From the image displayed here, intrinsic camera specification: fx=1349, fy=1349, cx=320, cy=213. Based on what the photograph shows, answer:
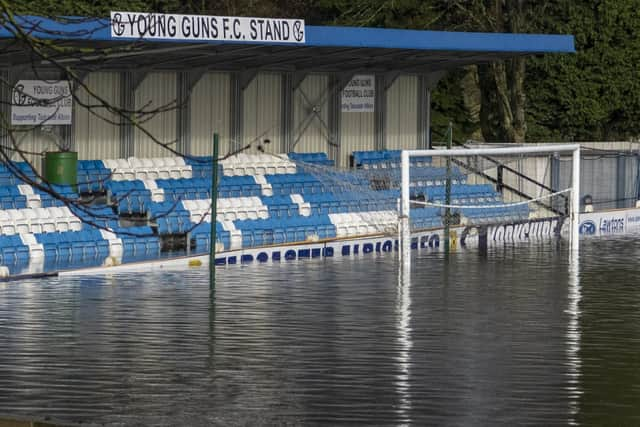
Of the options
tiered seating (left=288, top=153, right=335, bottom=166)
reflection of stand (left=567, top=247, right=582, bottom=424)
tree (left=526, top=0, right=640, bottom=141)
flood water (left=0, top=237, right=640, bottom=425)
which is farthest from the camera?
tree (left=526, top=0, right=640, bottom=141)

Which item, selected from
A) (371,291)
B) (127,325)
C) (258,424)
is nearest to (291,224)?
(371,291)

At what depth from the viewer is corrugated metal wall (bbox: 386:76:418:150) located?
117 feet

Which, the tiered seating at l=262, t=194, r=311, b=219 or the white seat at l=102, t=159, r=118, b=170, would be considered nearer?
the white seat at l=102, t=159, r=118, b=170

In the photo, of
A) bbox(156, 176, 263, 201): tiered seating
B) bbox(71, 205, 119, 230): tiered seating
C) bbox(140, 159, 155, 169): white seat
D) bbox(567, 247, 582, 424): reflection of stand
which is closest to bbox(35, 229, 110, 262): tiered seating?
bbox(71, 205, 119, 230): tiered seating

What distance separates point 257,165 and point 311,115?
116 inches

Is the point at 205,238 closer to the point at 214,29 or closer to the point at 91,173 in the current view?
the point at 91,173

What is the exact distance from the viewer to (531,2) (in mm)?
47594

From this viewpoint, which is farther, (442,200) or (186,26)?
(442,200)

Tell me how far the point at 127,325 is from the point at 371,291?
17.4 ft

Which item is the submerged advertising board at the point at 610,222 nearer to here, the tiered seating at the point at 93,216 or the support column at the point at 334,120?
the support column at the point at 334,120

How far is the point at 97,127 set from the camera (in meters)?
29.1

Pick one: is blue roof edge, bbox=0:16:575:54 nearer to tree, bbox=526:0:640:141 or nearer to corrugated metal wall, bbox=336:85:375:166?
corrugated metal wall, bbox=336:85:375:166

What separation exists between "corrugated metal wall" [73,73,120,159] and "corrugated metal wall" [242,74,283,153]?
12.6 feet

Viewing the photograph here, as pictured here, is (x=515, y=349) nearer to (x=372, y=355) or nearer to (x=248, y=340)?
(x=372, y=355)
